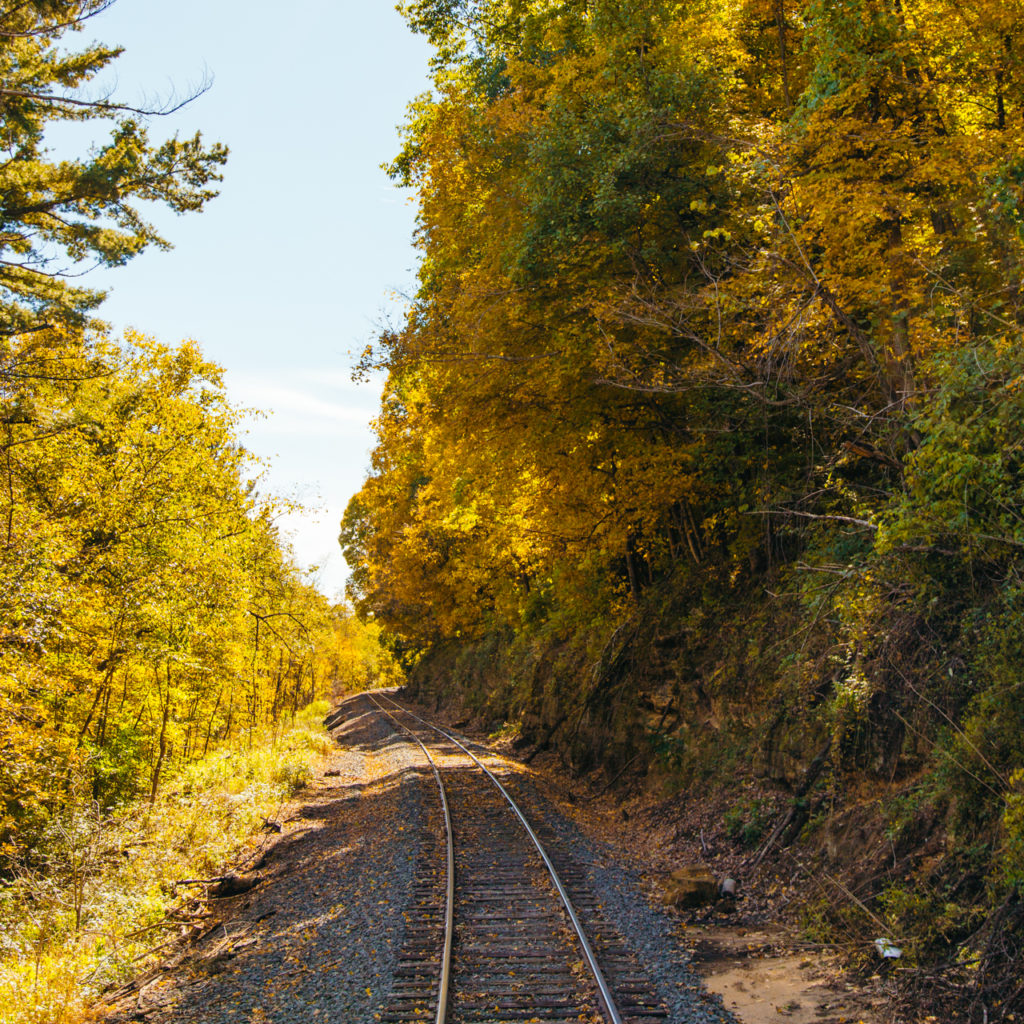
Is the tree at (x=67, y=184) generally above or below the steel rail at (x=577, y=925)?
above

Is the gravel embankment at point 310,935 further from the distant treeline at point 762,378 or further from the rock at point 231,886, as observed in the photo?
the distant treeline at point 762,378

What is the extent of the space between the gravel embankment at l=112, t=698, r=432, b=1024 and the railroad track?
297 millimetres

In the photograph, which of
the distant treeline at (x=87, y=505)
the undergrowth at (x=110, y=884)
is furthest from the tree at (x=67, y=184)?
the undergrowth at (x=110, y=884)

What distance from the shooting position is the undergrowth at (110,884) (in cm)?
729

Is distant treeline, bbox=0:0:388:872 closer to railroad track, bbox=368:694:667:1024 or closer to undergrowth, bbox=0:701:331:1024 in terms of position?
undergrowth, bbox=0:701:331:1024

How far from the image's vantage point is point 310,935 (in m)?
8.10

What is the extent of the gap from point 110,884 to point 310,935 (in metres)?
4.24

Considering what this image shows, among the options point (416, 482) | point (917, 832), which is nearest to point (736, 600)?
point (917, 832)

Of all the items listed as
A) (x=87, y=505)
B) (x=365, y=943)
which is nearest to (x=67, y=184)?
(x=87, y=505)

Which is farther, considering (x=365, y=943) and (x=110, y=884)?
(x=110, y=884)

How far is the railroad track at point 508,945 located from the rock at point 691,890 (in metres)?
0.88

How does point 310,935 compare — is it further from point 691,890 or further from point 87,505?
point 87,505

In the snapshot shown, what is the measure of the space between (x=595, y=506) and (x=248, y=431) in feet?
39.2

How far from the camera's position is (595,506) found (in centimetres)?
→ 1456
